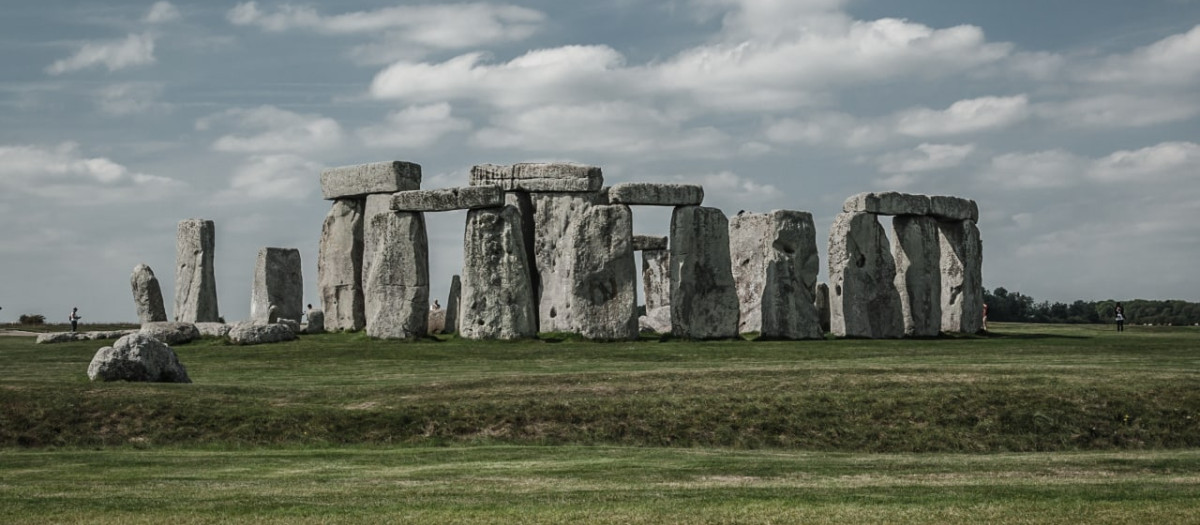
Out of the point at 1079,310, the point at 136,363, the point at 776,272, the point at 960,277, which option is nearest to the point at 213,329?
the point at 776,272

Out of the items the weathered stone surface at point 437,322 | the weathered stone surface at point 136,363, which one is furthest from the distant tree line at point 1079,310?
the weathered stone surface at point 136,363

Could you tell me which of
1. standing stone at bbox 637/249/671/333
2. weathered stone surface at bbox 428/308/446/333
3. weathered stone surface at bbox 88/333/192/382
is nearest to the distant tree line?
standing stone at bbox 637/249/671/333

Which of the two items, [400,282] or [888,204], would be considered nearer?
[400,282]

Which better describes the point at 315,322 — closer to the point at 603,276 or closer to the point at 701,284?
the point at 603,276

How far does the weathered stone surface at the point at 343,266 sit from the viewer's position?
40031 millimetres

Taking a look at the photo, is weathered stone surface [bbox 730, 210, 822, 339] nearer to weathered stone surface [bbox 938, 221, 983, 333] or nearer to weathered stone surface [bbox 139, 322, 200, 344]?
weathered stone surface [bbox 938, 221, 983, 333]

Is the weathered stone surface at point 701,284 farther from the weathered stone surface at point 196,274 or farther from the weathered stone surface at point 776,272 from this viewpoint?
the weathered stone surface at point 196,274

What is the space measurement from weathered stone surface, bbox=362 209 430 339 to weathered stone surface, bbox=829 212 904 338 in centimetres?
1024

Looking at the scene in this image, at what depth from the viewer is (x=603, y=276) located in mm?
34562

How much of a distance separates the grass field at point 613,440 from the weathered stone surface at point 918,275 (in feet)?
31.7

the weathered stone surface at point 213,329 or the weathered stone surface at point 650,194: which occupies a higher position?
the weathered stone surface at point 650,194

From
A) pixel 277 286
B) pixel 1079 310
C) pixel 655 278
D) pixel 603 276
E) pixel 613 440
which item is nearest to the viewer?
pixel 613 440

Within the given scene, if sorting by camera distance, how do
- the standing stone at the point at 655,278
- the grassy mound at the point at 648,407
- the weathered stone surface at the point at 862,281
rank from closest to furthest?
the grassy mound at the point at 648,407
the weathered stone surface at the point at 862,281
the standing stone at the point at 655,278

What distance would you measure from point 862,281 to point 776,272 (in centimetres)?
270
